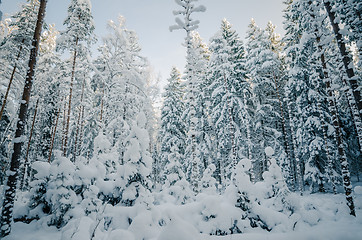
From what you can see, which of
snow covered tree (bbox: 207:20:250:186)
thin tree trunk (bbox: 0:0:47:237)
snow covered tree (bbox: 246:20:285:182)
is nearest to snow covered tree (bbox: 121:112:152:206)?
thin tree trunk (bbox: 0:0:47:237)

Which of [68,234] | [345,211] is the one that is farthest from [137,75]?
[345,211]

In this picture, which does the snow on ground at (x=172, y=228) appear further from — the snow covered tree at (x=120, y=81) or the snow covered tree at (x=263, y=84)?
the snow covered tree at (x=263, y=84)

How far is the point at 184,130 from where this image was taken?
24.5 metres

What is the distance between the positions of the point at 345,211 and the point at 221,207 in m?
8.17

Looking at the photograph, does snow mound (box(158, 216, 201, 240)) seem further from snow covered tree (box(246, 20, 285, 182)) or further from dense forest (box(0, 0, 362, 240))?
snow covered tree (box(246, 20, 285, 182))

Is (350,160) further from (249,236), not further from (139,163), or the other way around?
(139,163)

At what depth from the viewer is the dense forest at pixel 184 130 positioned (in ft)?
19.5

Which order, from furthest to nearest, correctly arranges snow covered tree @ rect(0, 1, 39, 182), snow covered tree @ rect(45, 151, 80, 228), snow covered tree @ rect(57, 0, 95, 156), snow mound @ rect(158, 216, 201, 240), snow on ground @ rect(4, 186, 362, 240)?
1. snow covered tree @ rect(57, 0, 95, 156)
2. snow covered tree @ rect(0, 1, 39, 182)
3. snow covered tree @ rect(45, 151, 80, 228)
4. snow on ground @ rect(4, 186, 362, 240)
5. snow mound @ rect(158, 216, 201, 240)

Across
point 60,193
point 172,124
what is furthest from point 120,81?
point 60,193

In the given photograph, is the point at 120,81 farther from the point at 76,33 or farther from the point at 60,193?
the point at 60,193

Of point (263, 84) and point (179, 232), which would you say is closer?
point (179, 232)

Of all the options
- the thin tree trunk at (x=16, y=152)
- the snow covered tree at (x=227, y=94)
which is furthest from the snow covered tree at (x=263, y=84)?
the thin tree trunk at (x=16, y=152)

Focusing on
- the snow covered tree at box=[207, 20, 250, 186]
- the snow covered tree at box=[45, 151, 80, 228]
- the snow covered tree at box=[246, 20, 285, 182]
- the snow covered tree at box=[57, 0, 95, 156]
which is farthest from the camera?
the snow covered tree at box=[246, 20, 285, 182]

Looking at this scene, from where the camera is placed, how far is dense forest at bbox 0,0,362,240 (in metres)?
5.93
